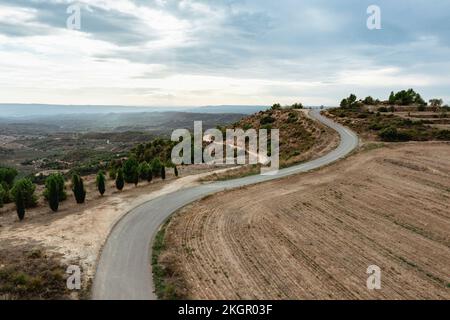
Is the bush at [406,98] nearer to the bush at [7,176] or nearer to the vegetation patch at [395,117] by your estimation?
the vegetation patch at [395,117]

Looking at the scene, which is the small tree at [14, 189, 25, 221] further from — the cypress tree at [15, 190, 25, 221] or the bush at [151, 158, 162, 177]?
the bush at [151, 158, 162, 177]

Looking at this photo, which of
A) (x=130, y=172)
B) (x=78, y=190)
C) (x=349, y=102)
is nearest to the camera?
(x=78, y=190)

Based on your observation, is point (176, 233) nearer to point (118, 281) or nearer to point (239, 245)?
point (239, 245)

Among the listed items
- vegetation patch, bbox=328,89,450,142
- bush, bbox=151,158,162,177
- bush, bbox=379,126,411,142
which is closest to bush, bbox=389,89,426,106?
vegetation patch, bbox=328,89,450,142

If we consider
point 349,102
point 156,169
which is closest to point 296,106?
point 349,102

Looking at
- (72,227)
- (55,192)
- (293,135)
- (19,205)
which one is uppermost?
(293,135)

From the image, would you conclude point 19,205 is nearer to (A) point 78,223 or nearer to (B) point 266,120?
(A) point 78,223
